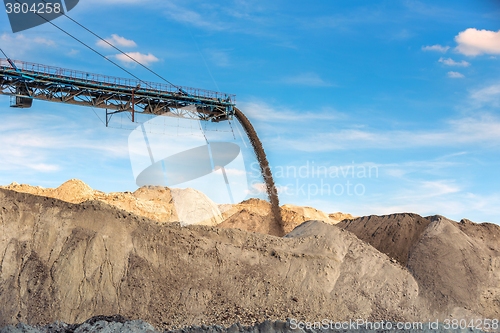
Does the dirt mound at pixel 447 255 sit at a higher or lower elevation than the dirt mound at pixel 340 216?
lower

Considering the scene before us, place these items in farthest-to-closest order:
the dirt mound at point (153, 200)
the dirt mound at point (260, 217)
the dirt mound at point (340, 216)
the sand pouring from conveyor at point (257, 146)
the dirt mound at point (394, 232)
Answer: the dirt mound at point (340, 216)
the dirt mound at point (153, 200)
the dirt mound at point (260, 217)
the sand pouring from conveyor at point (257, 146)
the dirt mound at point (394, 232)

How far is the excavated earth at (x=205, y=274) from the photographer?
68.0 feet

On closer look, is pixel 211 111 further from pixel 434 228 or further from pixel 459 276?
pixel 459 276

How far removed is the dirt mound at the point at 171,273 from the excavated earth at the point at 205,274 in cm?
4

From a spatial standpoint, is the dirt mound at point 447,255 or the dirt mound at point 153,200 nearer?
the dirt mound at point 447,255

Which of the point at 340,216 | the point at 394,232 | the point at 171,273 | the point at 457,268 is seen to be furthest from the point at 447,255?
the point at 340,216

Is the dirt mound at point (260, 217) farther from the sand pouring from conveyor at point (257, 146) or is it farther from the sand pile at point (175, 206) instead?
the sand pouring from conveyor at point (257, 146)

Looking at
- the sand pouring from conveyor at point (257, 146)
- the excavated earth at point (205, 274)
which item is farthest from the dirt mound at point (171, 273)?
the sand pouring from conveyor at point (257, 146)

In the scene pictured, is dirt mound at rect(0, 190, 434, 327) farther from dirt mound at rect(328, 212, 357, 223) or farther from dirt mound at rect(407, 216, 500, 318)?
dirt mound at rect(328, 212, 357, 223)

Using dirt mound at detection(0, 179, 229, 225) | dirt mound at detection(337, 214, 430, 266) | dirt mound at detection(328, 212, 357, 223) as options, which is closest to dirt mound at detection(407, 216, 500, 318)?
dirt mound at detection(337, 214, 430, 266)

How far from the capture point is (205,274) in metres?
21.6

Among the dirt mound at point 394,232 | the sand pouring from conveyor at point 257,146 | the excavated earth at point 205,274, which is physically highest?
the sand pouring from conveyor at point 257,146

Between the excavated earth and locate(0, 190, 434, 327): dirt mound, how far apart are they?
0.04 m

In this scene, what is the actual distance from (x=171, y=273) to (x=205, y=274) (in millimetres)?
1348
